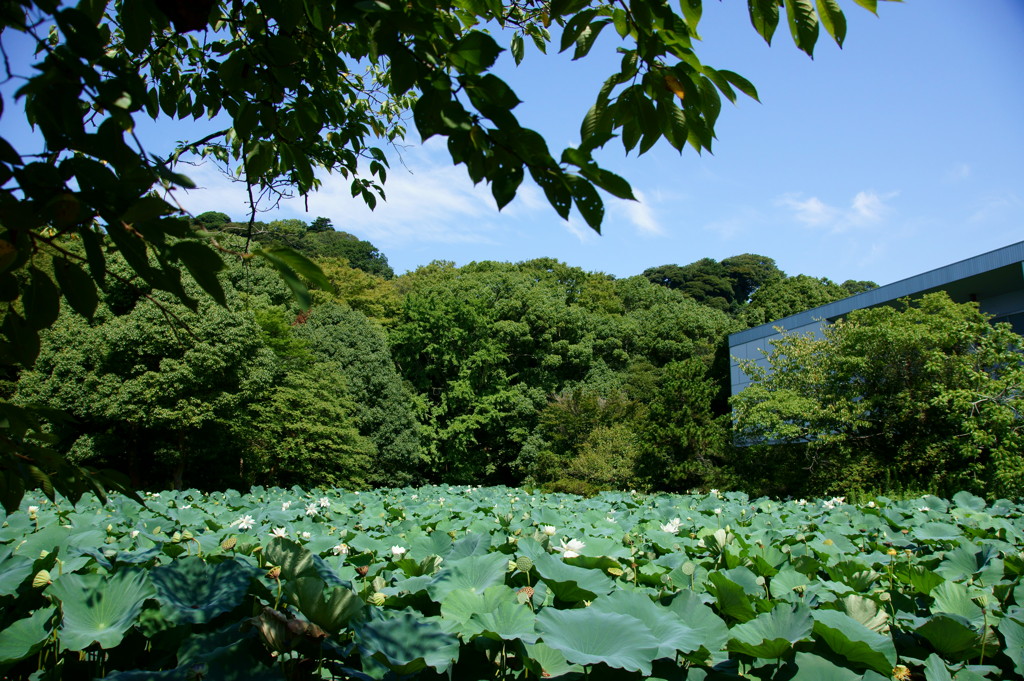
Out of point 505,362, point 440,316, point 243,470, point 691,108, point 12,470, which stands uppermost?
point 440,316

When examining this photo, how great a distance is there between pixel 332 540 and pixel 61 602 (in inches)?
41.4

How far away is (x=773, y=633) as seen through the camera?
1.27 meters

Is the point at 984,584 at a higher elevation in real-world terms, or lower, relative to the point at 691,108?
lower

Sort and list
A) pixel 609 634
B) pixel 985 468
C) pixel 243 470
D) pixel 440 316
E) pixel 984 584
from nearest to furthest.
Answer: pixel 609 634 < pixel 984 584 < pixel 985 468 < pixel 243 470 < pixel 440 316

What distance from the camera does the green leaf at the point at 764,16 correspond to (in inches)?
52.5

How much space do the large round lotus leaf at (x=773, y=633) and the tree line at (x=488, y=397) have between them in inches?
303

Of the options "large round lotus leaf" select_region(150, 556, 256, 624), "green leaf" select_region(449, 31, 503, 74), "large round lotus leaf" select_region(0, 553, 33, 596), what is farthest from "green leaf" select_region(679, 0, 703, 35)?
"large round lotus leaf" select_region(0, 553, 33, 596)

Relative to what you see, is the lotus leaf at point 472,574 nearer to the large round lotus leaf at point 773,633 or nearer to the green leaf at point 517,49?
the large round lotus leaf at point 773,633

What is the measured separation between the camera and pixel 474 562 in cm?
160

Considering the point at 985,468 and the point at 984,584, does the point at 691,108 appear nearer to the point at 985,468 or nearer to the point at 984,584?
the point at 984,584

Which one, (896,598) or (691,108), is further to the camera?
(896,598)

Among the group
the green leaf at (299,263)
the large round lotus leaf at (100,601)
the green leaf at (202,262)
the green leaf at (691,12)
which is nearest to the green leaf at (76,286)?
the green leaf at (202,262)

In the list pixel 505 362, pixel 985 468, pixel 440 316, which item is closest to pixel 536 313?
pixel 505 362

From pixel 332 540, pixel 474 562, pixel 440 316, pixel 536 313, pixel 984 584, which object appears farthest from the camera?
pixel 536 313
